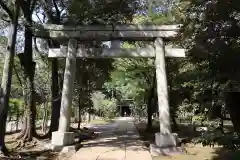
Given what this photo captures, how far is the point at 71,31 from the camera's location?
12039mm

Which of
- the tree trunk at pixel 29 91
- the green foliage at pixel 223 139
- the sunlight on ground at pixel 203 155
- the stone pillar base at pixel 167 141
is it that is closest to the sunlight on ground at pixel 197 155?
the sunlight on ground at pixel 203 155

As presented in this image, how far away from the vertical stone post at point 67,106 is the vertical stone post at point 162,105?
3466 millimetres

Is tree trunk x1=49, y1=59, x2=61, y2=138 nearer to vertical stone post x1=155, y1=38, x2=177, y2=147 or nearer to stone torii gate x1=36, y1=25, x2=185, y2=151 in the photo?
stone torii gate x1=36, y1=25, x2=185, y2=151

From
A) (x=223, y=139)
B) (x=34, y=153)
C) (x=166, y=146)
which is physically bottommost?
(x=34, y=153)

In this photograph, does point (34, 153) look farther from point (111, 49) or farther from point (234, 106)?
point (234, 106)

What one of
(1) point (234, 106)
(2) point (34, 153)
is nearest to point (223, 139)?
(1) point (234, 106)

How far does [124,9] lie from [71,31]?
344cm

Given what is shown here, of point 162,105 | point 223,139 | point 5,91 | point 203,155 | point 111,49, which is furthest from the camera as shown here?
point 111,49

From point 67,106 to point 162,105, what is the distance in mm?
3778

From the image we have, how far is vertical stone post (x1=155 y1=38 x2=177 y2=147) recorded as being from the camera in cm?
1080

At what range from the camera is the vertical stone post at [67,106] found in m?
11.1

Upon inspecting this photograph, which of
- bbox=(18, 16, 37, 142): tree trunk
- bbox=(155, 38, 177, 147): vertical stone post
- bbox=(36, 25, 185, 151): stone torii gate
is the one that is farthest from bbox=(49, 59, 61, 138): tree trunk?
bbox=(155, 38, 177, 147): vertical stone post

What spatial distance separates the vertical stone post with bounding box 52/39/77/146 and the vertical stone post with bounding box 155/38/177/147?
347 centimetres

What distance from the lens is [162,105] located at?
11.3 m
